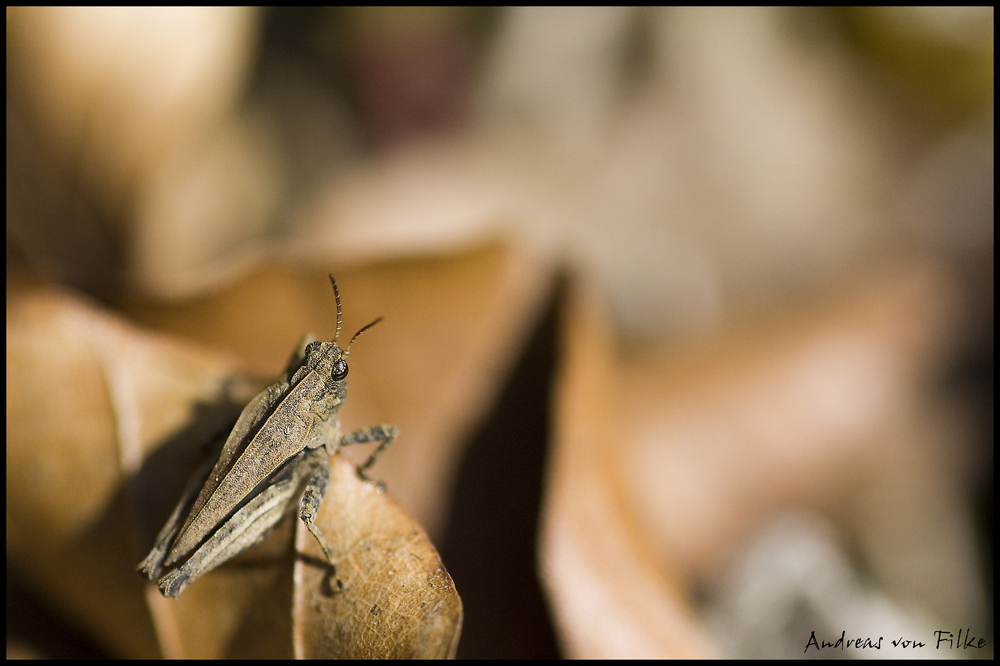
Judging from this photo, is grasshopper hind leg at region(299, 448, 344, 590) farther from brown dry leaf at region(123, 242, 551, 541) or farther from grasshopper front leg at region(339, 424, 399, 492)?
brown dry leaf at region(123, 242, 551, 541)

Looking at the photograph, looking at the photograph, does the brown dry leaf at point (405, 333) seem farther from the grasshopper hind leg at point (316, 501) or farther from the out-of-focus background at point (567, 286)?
the grasshopper hind leg at point (316, 501)

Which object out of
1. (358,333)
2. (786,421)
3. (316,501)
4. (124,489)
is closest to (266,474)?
(316,501)

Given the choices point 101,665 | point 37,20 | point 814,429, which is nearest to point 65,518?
point 101,665

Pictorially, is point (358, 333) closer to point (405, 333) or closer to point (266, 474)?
point (405, 333)

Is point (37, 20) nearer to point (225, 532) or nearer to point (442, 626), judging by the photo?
point (225, 532)

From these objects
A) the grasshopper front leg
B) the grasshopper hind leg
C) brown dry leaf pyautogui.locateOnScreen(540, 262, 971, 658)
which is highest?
Answer: the grasshopper front leg

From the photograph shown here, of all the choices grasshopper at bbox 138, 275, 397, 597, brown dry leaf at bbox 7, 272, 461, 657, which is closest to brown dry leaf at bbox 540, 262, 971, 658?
grasshopper at bbox 138, 275, 397, 597
